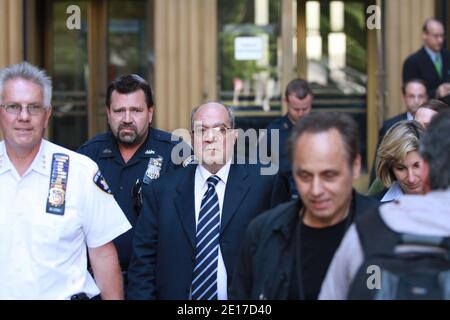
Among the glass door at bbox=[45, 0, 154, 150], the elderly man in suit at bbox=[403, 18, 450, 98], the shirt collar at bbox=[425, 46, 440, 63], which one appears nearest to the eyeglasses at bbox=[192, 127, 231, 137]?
the elderly man in suit at bbox=[403, 18, 450, 98]

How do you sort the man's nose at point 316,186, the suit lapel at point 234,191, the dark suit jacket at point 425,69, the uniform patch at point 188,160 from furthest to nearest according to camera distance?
the dark suit jacket at point 425,69 < the uniform patch at point 188,160 < the suit lapel at point 234,191 < the man's nose at point 316,186

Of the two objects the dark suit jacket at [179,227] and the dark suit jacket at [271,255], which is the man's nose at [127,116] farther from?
the dark suit jacket at [271,255]

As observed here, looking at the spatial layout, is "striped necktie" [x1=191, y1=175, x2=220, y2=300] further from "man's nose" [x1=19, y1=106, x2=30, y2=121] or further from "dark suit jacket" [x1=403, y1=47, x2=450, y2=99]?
"dark suit jacket" [x1=403, y1=47, x2=450, y2=99]

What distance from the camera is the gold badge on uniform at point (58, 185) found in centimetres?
429

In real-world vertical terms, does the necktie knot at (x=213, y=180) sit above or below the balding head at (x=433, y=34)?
below

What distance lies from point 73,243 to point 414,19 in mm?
6800

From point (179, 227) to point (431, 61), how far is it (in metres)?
5.67

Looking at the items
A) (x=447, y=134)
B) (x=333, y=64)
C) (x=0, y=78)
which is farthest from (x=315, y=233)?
(x=333, y=64)

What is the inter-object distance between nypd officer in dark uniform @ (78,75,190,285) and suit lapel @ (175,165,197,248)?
3.09 feet

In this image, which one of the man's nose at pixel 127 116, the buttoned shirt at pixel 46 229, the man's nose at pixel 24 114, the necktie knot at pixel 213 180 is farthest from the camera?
the man's nose at pixel 127 116

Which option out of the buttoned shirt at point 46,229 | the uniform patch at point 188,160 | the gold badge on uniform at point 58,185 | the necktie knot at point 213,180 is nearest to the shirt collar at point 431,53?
the uniform patch at point 188,160

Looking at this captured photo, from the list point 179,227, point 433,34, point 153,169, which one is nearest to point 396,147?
point 179,227

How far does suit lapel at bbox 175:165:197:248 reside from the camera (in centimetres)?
482
